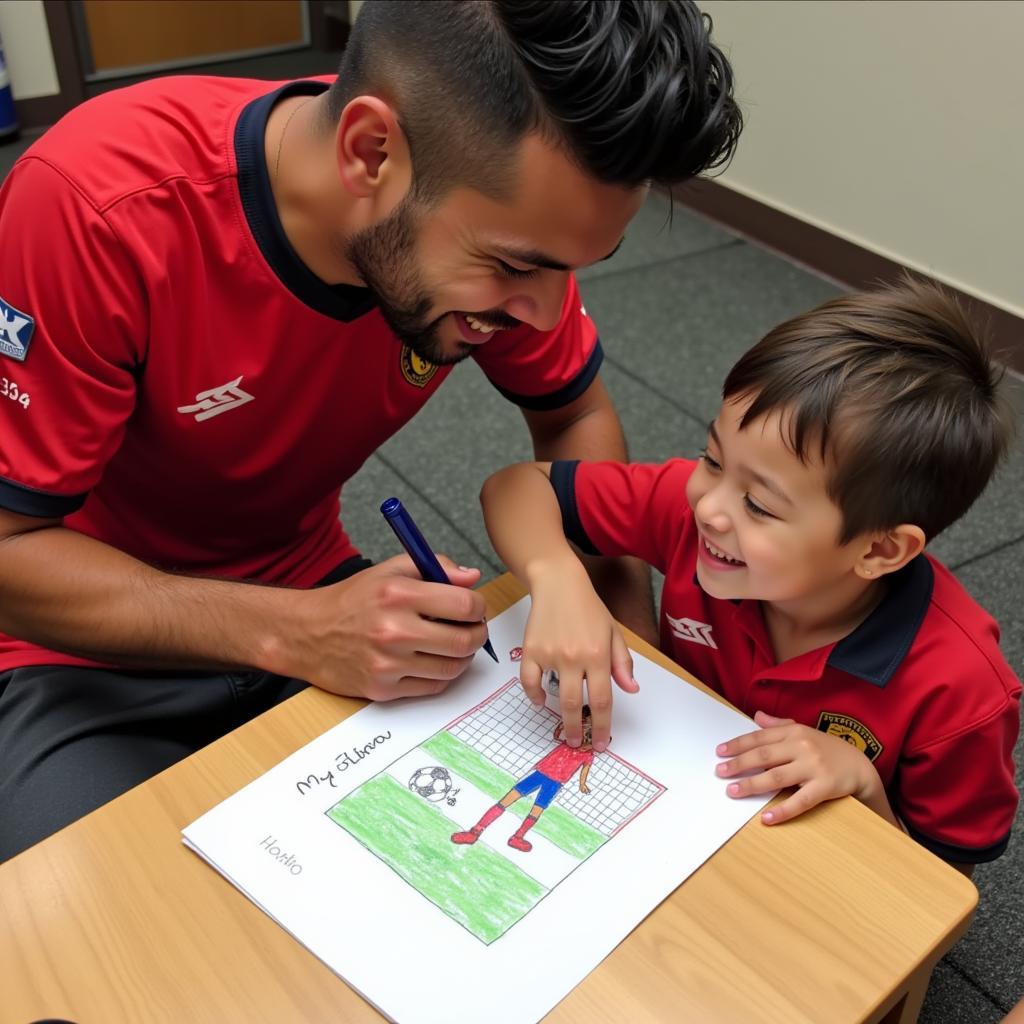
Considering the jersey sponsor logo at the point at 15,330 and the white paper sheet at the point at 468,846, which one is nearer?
the white paper sheet at the point at 468,846

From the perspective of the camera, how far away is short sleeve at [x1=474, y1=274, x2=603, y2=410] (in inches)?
45.9

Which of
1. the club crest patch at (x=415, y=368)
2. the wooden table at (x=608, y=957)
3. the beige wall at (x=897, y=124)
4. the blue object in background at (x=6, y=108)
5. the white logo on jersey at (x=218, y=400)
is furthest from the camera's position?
the blue object in background at (x=6, y=108)

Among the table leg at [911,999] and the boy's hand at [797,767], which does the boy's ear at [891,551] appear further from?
the table leg at [911,999]

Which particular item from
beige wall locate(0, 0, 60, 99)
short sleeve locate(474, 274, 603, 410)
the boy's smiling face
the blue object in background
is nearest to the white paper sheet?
the boy's smiling face

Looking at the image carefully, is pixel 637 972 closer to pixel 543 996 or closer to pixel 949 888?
pixel 543 996

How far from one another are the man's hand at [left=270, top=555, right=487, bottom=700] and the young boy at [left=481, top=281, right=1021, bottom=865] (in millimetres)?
58

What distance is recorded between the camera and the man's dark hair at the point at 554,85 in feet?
2.47

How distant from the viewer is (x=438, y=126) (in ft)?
A: 2.68

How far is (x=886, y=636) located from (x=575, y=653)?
259 mm

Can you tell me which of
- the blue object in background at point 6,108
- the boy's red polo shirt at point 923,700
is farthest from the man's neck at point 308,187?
the blue object in background at point 6,108

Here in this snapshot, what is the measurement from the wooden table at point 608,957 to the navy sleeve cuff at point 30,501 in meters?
0.28

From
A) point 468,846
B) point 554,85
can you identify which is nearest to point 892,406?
point 554,85

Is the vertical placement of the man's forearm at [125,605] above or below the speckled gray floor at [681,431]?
above

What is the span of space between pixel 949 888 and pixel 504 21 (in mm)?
653
